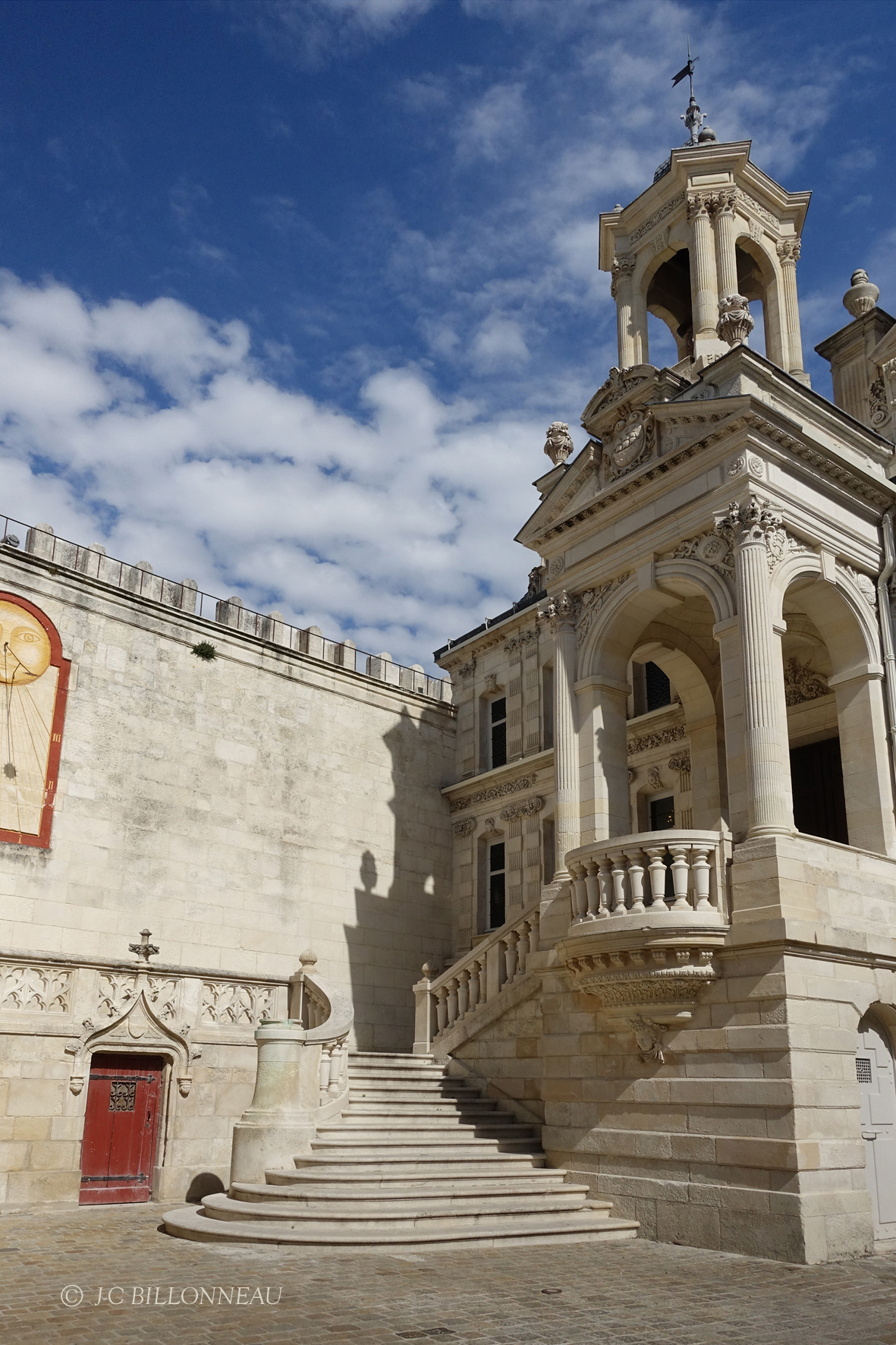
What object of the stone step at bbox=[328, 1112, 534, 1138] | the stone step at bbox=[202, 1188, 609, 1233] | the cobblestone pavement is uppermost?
the stone step at bbox=[328, 1112, 534, 1138]

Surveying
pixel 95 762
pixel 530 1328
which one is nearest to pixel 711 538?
pixel 530 1328

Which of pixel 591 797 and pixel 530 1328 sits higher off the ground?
pixel 591 797

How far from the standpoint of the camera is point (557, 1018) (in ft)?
48.6

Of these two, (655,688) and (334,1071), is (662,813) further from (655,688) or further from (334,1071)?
(334,1071)

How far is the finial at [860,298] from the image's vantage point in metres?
18.8

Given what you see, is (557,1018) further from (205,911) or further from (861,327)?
(861,327)

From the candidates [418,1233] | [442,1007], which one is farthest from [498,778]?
[418,1233]

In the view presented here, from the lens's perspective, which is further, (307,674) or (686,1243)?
(307,674)

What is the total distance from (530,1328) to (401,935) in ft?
57.1

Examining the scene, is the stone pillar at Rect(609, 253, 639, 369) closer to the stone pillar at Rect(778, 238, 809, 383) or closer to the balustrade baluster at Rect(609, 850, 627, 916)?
the stone pillar at Rect(778, 238, 809, 383)

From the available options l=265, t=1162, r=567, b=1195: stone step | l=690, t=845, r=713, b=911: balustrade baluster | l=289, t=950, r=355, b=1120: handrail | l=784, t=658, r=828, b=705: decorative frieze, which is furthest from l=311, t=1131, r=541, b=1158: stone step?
l=784, t=658, r=828, b=705: decorative frieze

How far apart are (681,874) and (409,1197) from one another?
473 cm

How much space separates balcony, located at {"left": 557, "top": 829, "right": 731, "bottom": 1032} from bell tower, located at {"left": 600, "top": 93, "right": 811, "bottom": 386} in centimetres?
849

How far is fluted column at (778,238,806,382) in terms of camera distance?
18.9 metres
